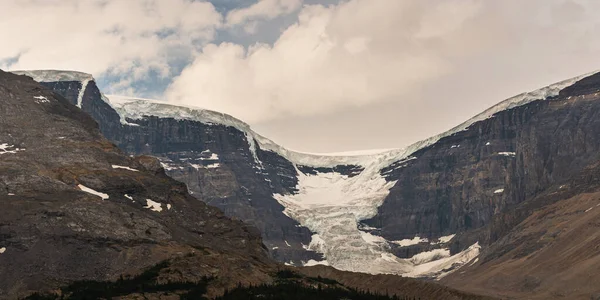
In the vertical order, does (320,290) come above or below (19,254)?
below

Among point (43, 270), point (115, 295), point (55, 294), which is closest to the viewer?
point (115, 295)

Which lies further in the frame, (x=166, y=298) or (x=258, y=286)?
(x=258, y=286)

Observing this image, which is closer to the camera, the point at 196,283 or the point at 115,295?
the point at 115,295

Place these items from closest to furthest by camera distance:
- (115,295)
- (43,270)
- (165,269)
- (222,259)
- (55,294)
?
(115,295)
(55,294)
(165,269)
(222,259)
(43,270)

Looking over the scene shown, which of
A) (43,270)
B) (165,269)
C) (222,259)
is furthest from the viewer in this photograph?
(43,270)

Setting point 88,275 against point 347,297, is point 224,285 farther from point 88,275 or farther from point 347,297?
point 88,275

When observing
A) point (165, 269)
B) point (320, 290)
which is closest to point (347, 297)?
point (320, 290)

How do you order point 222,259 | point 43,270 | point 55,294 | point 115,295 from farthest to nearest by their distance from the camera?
point 43,270
point 222,259
point 55,294
point 115,295

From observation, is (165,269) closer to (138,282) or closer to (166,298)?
(138,282)

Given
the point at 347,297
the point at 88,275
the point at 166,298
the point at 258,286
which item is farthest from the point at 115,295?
the point at 88,275
